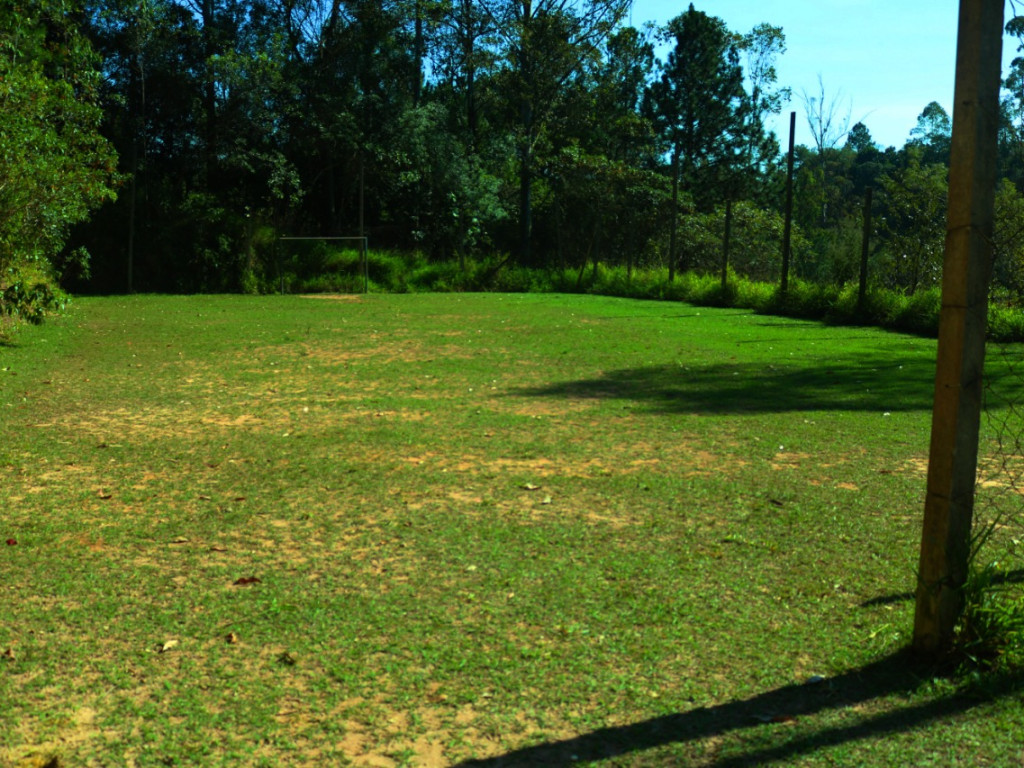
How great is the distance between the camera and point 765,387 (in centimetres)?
986

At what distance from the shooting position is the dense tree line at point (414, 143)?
1067 inches

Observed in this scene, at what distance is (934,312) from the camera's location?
16.6 meters

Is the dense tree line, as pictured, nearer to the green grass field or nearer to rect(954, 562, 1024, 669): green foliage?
the green grass field

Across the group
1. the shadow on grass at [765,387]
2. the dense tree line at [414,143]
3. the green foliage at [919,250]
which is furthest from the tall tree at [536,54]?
the shadow on grass at [765,387]

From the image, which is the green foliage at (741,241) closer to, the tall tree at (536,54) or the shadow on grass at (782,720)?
the tall tree at (536,54)

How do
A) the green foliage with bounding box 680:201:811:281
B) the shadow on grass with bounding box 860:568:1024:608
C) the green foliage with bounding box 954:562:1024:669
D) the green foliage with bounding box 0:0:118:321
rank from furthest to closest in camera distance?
the green foliage with bounding box 680:201:811:281 → the green foliage with bounding box 0:0:118:321 → the shadow on grass with bounding box 860:568:1024:608 → the green foliage with bounding box 954:562:1024:669

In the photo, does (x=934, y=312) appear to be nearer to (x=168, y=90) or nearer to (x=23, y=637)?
(x=23, y=637)

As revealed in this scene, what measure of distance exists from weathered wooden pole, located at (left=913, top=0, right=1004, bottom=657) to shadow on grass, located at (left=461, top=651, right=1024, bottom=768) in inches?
12.1

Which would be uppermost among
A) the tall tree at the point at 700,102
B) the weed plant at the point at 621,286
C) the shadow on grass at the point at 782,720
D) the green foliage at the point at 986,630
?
the tall tree at the point at 700,102

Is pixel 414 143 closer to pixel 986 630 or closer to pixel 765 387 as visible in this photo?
pixel 765 387

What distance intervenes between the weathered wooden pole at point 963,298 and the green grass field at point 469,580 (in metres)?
0.45

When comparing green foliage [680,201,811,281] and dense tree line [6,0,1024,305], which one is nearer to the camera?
dense tree line [6,0,1024,305]

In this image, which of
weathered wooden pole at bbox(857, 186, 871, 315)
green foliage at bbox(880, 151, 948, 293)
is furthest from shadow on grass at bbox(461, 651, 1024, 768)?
green foliage at bbox(880, 151, 948, 293)

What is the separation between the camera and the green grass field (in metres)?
2.82
